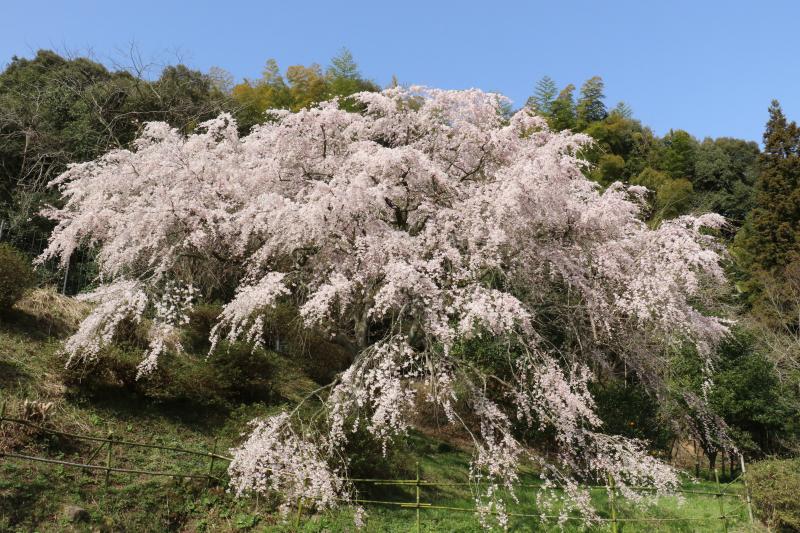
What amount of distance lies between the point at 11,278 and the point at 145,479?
4.50 metres

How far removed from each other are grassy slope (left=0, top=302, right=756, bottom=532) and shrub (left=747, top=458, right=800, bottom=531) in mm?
414

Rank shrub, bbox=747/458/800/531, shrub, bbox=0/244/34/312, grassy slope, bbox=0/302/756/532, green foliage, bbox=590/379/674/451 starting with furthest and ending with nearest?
green foliage, bbox=590/379/674/451
shrub, bbox=747/458/800/531
shrub, bbox=0/244/34/312
grassy slope, bbox=0/302/756/532

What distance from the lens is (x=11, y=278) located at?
A: 9.35 m

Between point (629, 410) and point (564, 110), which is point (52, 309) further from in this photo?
point (564, 110)

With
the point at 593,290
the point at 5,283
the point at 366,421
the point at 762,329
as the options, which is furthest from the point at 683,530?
the point at 762,329

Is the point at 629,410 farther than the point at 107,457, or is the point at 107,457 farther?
the point at 629,410

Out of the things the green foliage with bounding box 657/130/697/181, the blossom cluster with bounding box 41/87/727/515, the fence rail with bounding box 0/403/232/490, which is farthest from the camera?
the green foliage with bounding box 657/130/697/181

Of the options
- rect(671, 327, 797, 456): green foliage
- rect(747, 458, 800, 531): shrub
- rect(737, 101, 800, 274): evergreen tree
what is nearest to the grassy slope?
rect(747, 458, 800, 531): shrub

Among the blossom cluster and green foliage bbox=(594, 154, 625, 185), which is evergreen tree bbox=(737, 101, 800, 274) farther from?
the blossom cluster

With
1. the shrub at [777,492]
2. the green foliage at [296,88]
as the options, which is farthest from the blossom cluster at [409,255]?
the green foliage at [296,88]

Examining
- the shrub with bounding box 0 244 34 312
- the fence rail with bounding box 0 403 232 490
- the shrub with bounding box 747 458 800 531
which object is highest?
the shrub with bounding box 0 244 34 312

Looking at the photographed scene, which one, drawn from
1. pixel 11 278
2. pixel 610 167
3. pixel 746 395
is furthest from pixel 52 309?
pixel 610 167

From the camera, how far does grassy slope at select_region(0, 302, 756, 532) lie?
652 cm

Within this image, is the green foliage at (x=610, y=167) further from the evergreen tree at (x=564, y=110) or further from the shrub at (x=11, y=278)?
the shrub at (x=11, y=278)
